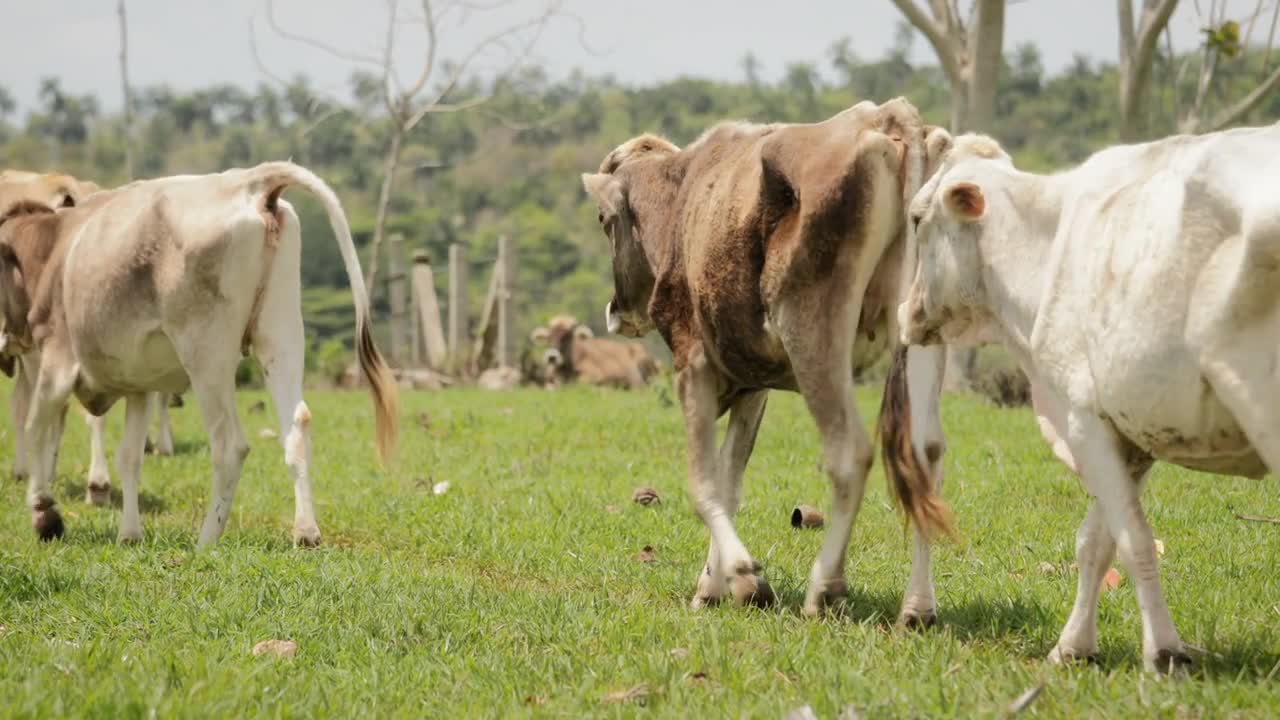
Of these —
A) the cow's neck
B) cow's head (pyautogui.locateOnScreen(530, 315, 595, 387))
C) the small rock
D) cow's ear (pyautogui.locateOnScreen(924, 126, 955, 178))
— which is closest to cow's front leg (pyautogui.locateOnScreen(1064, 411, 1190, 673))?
the cow's neck

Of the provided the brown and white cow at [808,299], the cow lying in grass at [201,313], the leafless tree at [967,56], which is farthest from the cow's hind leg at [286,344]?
the leafless tree at [967,56]

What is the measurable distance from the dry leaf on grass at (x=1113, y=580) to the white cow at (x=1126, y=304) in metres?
0.85

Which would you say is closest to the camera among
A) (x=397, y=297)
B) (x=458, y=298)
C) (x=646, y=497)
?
(x=646, y=497)

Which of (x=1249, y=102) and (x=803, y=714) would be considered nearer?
(x=803, y=714)

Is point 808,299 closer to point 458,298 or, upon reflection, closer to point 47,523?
point 47,523

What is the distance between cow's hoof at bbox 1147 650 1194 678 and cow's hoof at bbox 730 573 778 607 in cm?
182

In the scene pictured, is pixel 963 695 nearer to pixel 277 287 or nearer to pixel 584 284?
pixel 277 287

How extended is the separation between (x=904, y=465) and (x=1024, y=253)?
3.13ft

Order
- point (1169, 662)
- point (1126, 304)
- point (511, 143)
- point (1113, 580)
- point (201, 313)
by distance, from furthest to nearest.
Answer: point (511, 143)
point (201, 313)
point (1113, 580)
point (1169, 662)
point (1126, 304)

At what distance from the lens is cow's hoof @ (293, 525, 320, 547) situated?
7469 millimetres

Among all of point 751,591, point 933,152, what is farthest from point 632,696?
point 933,152

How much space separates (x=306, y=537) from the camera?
7.48 metres

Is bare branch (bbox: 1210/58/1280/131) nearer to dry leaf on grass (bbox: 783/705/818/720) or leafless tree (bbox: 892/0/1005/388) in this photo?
leafless tree (bbox: 892/0/1005/388)

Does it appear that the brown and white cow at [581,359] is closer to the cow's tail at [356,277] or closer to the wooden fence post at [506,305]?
the wooden fence post at [506,305]
